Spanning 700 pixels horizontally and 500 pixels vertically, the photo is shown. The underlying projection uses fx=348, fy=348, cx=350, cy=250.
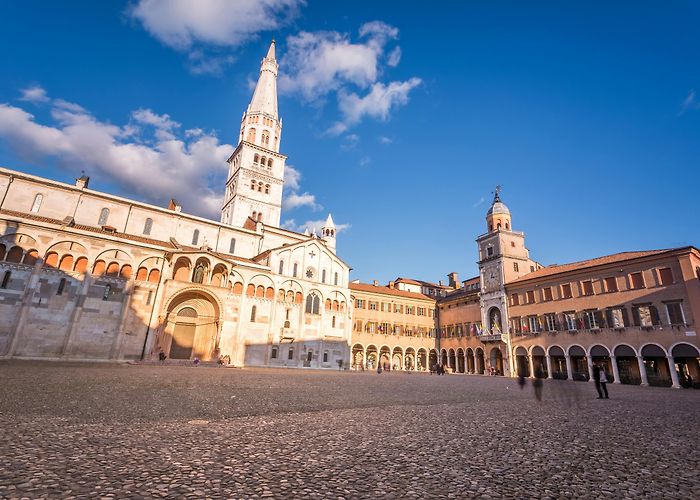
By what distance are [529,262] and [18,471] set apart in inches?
1947

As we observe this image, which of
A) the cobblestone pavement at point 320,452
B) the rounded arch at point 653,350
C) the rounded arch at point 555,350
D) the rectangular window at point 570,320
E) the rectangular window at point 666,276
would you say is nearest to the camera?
the cobblestone pavement at point 320,452

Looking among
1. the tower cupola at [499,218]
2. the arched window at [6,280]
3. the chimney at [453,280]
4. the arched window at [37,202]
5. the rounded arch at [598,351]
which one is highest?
the tower cupola at [499,218]

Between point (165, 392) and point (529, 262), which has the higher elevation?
point (529, 262)

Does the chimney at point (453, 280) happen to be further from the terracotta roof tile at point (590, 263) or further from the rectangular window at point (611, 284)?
the rectangular window at point (611, 284)

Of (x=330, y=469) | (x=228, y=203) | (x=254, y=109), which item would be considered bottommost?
(x=330, y=469)

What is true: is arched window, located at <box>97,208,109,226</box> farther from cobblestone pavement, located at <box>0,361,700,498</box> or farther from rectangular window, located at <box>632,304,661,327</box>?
rectangular window, located at <box>632,304,661,327</box>

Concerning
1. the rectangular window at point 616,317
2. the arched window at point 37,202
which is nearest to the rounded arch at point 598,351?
the rectangular window at point 616,317

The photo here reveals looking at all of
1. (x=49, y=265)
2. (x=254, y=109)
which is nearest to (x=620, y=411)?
(x=49, y=265)

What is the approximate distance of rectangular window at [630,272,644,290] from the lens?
2956cm

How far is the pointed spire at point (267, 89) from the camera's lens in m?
56.8

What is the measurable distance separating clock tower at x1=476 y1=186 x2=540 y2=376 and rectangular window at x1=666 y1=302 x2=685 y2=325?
15143 millimetres

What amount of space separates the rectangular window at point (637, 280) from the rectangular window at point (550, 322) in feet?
25.1

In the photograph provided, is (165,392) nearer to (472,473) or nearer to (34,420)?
(34,420)

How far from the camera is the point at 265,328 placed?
3531cm
